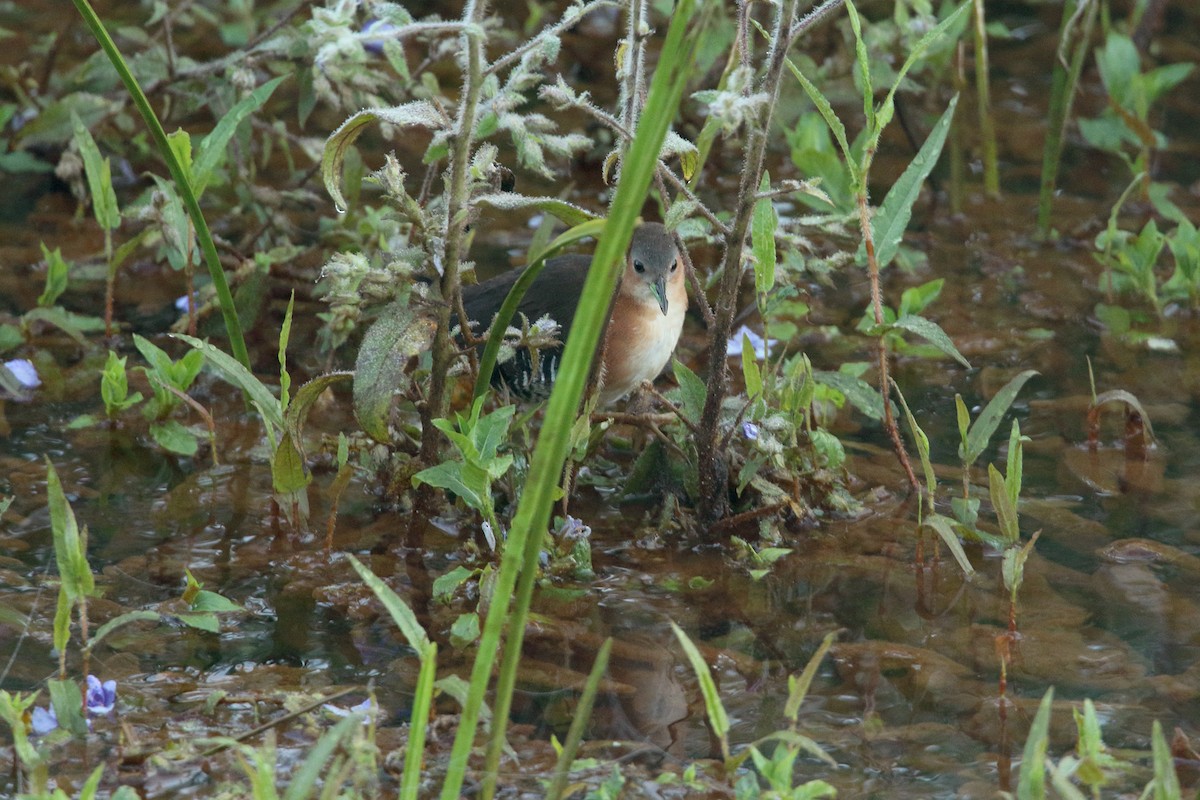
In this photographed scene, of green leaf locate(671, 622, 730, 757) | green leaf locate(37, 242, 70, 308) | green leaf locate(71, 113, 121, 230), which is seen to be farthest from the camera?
green leaf locate(37, 242, 70, 308)

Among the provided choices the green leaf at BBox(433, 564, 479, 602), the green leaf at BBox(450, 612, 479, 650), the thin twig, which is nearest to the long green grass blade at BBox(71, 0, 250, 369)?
the green leaf at BBox(433, 564, 479, 602)

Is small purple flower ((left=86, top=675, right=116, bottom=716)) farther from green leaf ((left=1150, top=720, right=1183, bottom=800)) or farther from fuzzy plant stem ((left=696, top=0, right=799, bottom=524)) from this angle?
green leaf ((left=1150, top=720, right=1183, bottom=800))

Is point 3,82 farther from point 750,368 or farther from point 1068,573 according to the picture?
point 1068,573

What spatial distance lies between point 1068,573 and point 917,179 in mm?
1000

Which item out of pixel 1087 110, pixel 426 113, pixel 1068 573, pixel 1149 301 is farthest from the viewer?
pixel 1087 110

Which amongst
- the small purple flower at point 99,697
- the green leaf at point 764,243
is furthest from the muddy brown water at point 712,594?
the green leaf at point 764,243

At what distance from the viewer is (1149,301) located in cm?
478

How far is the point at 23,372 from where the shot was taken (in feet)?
13.4

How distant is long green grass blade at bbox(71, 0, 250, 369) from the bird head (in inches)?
40.3

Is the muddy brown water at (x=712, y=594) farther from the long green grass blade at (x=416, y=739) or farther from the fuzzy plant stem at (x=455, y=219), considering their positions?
the long green grass blade at (x=416, y=739)

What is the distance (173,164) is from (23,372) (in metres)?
1.22

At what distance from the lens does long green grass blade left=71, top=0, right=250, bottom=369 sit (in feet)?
9.87

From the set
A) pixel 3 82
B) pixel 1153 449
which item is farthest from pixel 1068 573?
pixel 3 82

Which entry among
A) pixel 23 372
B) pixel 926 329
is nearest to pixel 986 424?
pixel 926 329
